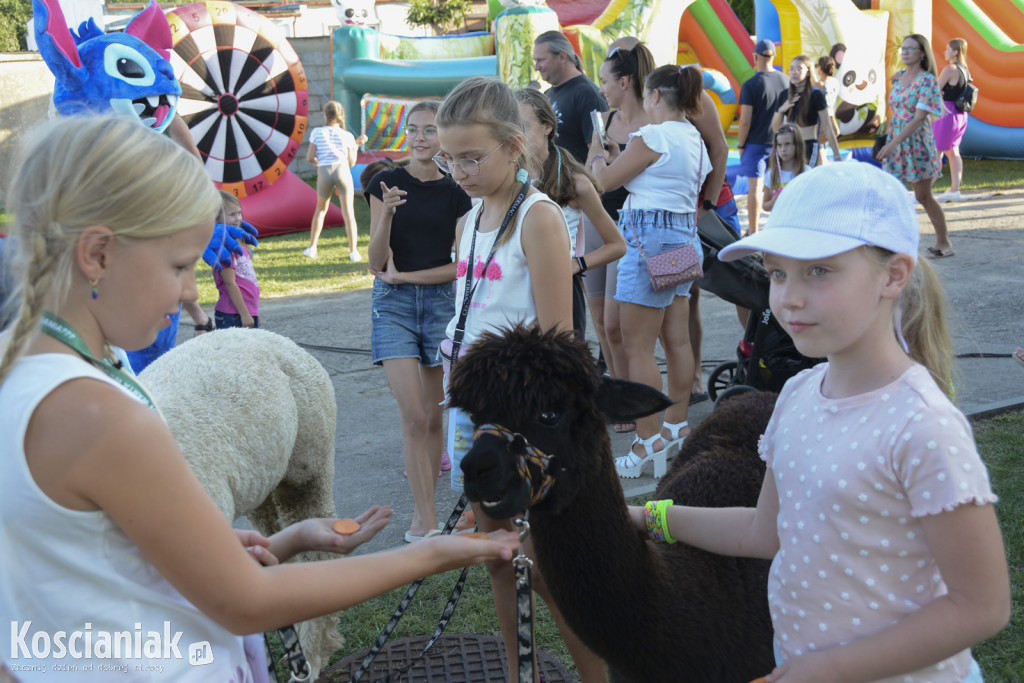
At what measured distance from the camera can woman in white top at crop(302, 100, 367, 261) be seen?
1130 cm

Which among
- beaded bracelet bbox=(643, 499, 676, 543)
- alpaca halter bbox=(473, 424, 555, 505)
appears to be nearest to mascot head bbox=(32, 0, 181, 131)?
alpaca halter bbox=(473, 424, 555, 505)

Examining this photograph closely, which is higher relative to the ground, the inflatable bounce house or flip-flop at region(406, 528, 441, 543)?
the inflatable bounce house

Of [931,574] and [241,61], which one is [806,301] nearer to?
[931,574]

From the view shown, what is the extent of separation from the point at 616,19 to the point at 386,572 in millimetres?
14501

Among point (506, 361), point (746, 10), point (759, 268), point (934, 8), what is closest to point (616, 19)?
point (934, 8)

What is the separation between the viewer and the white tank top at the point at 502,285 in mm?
2783

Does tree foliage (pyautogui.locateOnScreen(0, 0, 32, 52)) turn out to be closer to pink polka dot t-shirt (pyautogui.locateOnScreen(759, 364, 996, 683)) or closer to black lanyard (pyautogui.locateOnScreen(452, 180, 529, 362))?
black lanyard (pyautogui.locateOnScreen(452, 180, 529, 362))

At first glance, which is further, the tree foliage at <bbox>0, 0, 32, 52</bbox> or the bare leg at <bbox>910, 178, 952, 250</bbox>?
the tree foliage at <bbox>0, 0, 32, 52</bbox>

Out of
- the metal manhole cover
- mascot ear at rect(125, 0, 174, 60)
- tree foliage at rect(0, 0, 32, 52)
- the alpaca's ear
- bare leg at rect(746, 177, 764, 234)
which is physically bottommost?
the metal manhole cover

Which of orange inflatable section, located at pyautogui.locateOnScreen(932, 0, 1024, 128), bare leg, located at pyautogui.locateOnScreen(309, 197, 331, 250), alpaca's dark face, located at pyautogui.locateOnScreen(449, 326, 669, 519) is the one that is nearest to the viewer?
alpaca's dark face, located at pyautogui.locateOnScreen(449, 326, 669, 519)

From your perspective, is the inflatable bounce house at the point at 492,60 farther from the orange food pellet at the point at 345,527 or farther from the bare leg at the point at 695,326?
the orange food pellet at the point at 345,527

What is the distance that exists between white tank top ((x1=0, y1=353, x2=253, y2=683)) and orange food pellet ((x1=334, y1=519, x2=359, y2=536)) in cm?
32

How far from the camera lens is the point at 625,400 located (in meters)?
2.08

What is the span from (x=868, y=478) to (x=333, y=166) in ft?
35.4
